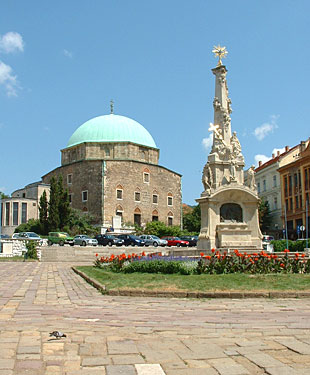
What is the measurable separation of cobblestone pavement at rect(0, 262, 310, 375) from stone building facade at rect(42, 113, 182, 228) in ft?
164

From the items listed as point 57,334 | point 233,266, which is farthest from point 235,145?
point 57,334

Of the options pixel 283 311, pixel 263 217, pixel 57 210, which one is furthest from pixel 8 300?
pixel 263 217

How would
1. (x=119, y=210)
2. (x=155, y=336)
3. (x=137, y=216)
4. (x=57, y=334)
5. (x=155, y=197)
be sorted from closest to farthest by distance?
(x=57, y=334) → (x=155, y=336) → (x=119, y=210) → (x=137, y=216) → (x=155, y=197)

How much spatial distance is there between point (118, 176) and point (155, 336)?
55895 millimetres

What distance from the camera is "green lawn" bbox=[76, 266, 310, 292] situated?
34.3ft

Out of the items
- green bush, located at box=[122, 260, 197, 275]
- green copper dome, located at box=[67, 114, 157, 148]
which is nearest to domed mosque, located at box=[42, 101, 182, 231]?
green copper dome, located at box=[67, 114, 157, 148]

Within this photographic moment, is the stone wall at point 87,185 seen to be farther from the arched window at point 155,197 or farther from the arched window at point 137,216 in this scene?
the arched window at point 155,197

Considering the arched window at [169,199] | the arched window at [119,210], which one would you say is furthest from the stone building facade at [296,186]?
the arched window at [119,210]

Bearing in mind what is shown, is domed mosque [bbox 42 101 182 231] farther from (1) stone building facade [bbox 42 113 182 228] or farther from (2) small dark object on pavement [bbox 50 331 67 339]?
(2) small dark object on pavement [bbox 50 331 67 339]

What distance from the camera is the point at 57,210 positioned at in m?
53.4

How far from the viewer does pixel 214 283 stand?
11.0m

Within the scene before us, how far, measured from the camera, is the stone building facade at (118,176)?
6075 centimetres

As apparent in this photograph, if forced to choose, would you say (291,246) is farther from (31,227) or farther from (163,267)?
(31,227)

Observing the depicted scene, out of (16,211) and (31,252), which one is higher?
(16,211)
